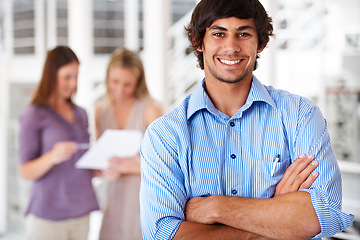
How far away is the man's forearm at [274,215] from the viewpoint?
4.14 ft

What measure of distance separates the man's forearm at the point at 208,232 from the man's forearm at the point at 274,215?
18 mm

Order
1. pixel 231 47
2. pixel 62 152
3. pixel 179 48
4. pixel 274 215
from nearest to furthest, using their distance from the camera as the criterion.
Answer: pixel 274 215 → pixel 231 47 → pixel 62 152 → pixel 179 48

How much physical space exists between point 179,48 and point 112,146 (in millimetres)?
971

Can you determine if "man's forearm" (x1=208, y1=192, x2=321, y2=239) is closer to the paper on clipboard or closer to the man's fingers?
the man's fingers

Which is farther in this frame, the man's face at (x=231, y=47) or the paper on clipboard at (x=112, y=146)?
the paper on clipboard at (x=112, y=146)

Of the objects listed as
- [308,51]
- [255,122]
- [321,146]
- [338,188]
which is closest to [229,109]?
[255,122]

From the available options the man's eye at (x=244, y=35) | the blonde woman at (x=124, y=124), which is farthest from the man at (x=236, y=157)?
the blonde woman at (x=124, y=124)

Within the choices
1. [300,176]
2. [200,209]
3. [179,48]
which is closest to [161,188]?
[200,209]

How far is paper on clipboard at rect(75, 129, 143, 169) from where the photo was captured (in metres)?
2.42

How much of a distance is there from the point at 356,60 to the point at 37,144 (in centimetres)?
213

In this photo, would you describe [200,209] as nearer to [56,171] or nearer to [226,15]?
[226,15]

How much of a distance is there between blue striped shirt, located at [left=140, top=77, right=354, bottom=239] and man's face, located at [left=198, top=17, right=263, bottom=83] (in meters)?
0.11

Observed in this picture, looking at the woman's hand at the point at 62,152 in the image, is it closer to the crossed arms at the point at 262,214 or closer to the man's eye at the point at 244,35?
the crossed arms at the point at 262,214

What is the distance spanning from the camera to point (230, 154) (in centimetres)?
142
